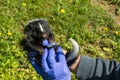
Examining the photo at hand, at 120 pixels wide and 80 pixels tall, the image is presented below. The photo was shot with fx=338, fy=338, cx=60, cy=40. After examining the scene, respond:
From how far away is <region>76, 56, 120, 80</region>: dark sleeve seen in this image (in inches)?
94.3

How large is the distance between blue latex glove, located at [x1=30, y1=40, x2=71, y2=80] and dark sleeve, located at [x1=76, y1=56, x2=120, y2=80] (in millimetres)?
178

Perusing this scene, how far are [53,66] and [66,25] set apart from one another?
2878mm

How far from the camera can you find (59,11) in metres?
5.25

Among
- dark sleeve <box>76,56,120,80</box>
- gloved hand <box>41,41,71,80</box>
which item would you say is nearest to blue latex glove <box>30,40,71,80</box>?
gloved hand <box>41,41,71,80</box>

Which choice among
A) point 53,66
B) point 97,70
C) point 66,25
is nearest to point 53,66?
point 53,66

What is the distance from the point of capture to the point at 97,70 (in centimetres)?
243

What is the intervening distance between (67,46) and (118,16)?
1.12 metres

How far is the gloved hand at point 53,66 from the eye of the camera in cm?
224

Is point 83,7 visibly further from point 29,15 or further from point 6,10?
point 6,10

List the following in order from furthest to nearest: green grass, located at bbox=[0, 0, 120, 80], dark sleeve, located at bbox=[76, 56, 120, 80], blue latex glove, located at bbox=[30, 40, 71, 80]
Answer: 1. green grass, located at bbox=[0, 0, 120, 80]
2. dark sleeve, located at bbox=[76, 56, 120, 80]
3. blue latex glove, located at bbox=[30, 40, 71, 80]

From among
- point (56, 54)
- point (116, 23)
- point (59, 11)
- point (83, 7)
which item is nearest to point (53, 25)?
point (59, 11)

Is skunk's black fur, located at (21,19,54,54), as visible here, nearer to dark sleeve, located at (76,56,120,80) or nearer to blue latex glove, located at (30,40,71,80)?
blue latex glove, located at (30,40,71,80)

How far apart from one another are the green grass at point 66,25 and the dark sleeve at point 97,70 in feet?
7.10

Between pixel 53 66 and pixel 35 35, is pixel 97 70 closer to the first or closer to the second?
pixel 53 66
